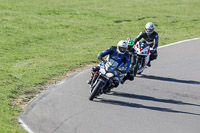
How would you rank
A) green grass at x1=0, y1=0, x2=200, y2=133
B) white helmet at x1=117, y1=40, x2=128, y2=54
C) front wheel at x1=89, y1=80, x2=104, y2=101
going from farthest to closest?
1. green grass at x1=0, y1=0, x2=200, y2=133
2. white helmet at x1=117, y1=40, x2=128, y2=54
3. front wheel at x1=89, y1=80, x2=104, y2=101

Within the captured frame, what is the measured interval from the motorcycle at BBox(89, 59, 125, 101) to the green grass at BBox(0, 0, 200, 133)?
2.02m

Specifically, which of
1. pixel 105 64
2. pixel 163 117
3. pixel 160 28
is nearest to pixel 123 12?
pixel 160 28

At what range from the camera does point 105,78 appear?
12812 mm

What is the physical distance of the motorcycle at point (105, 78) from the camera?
12.7 metres

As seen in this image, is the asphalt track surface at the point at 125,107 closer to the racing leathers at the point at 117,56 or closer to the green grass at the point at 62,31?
the green grass at the point at 62,31

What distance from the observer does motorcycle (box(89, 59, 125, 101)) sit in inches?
501

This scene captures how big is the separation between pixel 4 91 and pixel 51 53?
5.86m

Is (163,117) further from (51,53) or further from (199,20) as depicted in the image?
(199,20)

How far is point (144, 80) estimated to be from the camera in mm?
15445

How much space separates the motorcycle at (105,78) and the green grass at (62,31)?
2019 mm

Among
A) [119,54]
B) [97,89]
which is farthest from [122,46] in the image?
[97,89]

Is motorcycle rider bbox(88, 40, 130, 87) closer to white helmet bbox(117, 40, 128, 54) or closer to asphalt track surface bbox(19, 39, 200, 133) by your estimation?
white helmet bbox(117, 40, 128, 54)

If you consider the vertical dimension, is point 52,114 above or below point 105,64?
below

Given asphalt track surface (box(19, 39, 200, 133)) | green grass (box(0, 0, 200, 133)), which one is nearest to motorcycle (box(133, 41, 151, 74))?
asphalt track surface (box(19, 39, 200, 133))
